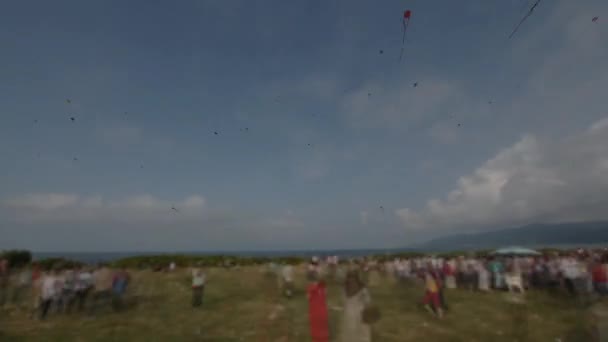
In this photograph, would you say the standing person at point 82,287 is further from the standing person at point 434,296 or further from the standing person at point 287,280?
the standing person at point 434,296

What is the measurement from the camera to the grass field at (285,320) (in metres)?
11.2

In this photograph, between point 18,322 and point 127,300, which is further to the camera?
point 127,300

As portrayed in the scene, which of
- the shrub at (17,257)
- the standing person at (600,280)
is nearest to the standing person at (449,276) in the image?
the standing person at (600,280)

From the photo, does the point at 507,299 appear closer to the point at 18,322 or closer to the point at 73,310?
the point at 73,310

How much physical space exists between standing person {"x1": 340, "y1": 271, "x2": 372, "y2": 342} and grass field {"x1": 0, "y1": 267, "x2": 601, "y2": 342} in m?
1.55

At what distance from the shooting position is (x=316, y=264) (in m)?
25.2

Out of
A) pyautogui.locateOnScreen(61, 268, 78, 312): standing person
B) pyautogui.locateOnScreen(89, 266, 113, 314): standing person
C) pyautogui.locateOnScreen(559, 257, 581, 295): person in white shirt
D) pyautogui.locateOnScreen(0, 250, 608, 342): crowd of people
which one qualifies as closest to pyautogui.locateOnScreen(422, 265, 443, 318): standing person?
pyautogui.locateOnScreen(0, 250, 608, 342): crowd of people

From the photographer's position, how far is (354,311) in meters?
9.28

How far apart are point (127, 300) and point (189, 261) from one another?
91.5 ft

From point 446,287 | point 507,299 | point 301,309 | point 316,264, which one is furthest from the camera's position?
point 316,264

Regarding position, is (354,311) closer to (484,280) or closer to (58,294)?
(58,294)

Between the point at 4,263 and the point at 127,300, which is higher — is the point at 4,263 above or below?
above

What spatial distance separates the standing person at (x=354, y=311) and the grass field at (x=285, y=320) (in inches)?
61.2

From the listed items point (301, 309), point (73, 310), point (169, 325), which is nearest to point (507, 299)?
point (301, 309)
